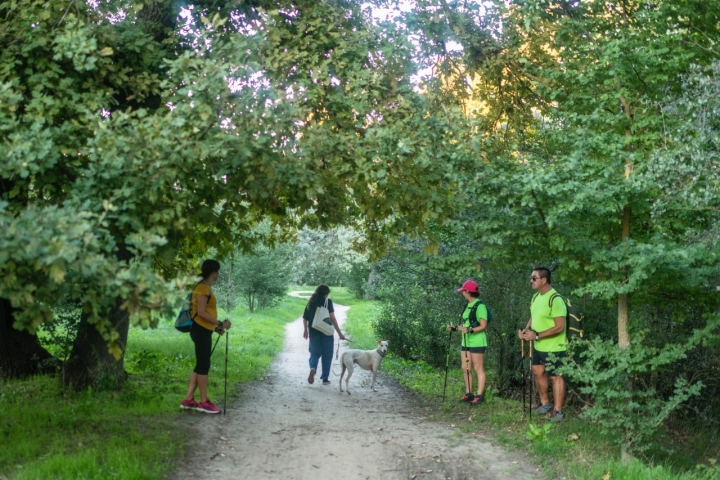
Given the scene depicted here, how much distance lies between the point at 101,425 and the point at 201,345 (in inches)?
65.0

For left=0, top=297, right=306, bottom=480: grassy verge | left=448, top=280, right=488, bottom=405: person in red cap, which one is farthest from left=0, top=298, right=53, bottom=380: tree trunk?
left=448, top=280, right=488, bottom=405: person in red cap

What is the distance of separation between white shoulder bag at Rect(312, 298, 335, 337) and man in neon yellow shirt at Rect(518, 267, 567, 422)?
4.39 m

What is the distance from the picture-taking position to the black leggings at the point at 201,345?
9.19m

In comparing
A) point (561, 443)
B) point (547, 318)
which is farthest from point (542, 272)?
point (561, 443)

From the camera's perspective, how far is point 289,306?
40281 mm

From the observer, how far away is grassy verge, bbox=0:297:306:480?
640cm

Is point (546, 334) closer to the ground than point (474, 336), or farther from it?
farther from it

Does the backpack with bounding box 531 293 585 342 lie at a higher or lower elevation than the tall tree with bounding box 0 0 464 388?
lower

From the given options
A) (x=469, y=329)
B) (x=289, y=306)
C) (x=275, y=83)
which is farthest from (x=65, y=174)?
(x=289, y=306)

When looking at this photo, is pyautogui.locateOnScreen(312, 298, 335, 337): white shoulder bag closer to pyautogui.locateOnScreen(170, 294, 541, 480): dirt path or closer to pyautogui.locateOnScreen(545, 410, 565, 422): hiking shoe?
pyautogui.locateOnScreen(170, 294, 541, 480): dirt path

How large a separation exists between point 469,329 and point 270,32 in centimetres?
504

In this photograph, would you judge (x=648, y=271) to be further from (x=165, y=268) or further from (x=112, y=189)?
(x=165, y=268)

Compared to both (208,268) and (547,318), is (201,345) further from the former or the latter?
(547,318)

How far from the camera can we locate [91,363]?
32.9 ft
